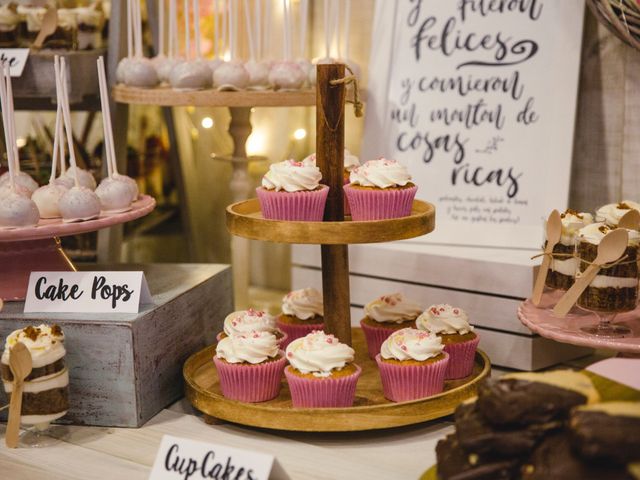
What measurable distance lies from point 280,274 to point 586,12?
52.9 inches

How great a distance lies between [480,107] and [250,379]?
3.51 ft

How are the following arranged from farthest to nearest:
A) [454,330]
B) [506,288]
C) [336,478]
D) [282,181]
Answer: [506,288] < [454,330] < [282,181] < [336,478]

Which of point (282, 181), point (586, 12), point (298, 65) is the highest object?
point (586, 12)

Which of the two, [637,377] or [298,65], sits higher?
[298,65]

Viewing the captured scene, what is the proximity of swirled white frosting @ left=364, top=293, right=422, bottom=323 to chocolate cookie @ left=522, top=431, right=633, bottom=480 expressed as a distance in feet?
2.53

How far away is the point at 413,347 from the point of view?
163 cm

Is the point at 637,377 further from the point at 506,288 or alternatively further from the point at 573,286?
the point at 506,288

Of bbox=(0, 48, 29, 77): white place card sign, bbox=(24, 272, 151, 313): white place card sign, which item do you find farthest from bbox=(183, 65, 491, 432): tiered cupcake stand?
bbox=(0, 48, 29, 77): white place card sign

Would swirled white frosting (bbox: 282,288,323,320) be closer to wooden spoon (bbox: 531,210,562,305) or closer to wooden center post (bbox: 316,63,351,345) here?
wooden center post (bbox: 316,63,351,345)

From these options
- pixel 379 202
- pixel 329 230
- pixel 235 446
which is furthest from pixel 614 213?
pixel 235 446

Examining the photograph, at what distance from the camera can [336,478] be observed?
1467 millimetres

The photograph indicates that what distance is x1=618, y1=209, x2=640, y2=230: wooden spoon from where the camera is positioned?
1.77 meters

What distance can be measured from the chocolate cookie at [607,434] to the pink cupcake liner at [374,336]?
0.81m

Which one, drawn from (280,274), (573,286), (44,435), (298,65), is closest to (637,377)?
(573,286)
